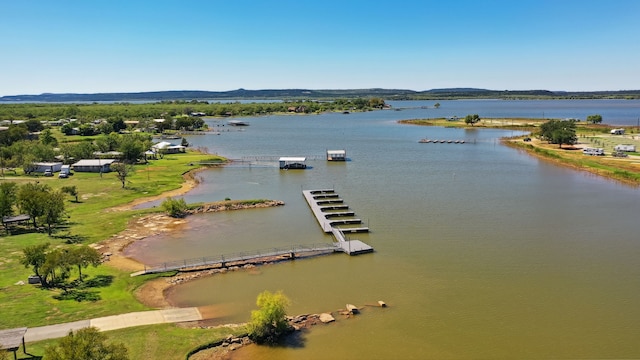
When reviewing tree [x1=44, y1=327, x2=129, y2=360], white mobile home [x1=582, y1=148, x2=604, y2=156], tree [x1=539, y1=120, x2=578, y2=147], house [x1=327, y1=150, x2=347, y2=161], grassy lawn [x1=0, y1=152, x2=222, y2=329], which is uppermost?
tree [x1=539, y1=120, x2=578, y2=147]

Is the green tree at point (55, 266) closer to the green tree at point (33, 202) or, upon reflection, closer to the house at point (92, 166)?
the green tree at point (33, 202)

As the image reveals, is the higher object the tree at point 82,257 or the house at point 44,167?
the house at point 44,167

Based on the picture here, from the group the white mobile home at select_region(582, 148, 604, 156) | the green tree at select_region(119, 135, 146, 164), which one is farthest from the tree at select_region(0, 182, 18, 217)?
the white mobile home at select_region(582, 148, 604, 156)

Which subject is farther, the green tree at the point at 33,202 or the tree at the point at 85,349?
the green tree at the point at 33,202

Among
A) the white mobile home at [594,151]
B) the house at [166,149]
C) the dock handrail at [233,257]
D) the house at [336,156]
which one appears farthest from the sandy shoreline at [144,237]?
the white mobile home at [594,151]

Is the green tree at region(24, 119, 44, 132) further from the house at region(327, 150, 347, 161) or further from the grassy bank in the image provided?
the grassy bank

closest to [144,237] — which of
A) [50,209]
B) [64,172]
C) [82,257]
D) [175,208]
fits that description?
[175,208]

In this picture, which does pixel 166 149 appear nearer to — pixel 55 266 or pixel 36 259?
pixel 36 259
